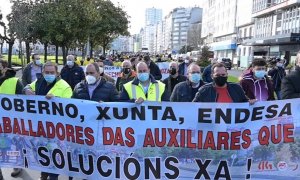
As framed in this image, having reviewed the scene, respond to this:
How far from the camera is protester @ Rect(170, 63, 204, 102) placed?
591cm

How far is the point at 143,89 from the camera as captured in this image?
5820mm

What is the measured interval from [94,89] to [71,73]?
5.08 meters

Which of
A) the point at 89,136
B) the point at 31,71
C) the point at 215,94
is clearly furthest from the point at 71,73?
the point at 215,94

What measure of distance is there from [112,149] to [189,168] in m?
0.94

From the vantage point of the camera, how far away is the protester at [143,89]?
18.8 ft

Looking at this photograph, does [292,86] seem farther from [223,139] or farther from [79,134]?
[79,134]

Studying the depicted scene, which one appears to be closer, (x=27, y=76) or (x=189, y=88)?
(x=189, y=88)

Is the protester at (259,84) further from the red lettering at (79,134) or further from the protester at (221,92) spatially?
the red lettering at (79,134)

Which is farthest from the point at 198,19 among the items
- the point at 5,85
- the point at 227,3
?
the point at 5,85

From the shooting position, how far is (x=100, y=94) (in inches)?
213

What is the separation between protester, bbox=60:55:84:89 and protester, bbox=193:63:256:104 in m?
5.76

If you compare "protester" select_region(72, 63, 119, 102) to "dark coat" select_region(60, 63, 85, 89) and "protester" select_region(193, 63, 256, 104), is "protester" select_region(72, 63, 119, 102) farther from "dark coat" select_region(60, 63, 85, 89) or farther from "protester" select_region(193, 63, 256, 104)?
"dark coat" select_region(60, 63, 85, 89)

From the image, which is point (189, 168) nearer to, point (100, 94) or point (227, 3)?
point (100, 94)

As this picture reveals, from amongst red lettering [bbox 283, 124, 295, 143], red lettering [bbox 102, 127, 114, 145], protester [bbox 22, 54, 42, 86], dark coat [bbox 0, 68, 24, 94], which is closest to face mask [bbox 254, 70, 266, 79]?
red lettering [bbox 283, 124, 295, 143]
